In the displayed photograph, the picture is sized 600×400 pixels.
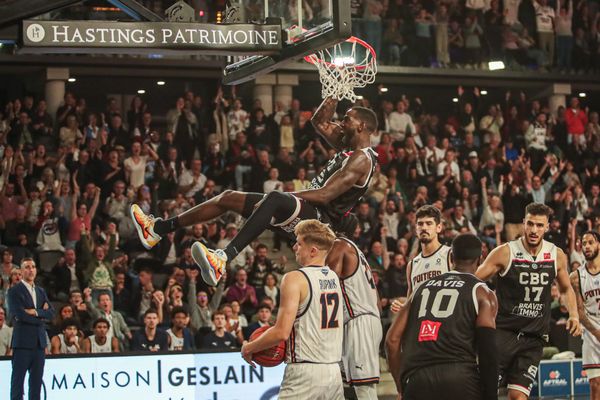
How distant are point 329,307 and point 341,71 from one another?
10.7ft

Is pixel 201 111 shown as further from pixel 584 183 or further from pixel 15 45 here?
pixel 15 45

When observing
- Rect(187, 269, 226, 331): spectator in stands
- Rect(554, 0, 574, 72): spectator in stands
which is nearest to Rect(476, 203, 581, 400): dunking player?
Rect(187, 269, 226, 331): spectator in stands

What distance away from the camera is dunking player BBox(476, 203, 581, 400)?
939cm

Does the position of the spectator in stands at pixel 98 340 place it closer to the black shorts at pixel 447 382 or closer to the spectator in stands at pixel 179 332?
the spectator in stands at pixel 179 332

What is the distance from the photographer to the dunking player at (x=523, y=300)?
30.8 feet

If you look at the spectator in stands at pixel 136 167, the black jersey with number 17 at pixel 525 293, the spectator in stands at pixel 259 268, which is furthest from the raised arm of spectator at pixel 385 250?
the black jersey with number 17 at pixel 525 293

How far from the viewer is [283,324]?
6836 millimetres

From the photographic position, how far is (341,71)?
32.0 ft

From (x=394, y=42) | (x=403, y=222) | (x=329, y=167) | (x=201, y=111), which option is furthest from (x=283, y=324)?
(x=394, y=42)

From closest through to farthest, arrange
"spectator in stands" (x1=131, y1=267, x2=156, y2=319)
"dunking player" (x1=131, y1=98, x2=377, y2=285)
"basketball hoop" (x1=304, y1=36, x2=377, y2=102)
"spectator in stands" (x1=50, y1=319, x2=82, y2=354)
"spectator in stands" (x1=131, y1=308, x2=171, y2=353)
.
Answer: "dunking player" (x1=131, y1=98, x2=377, y2=285) → "basketball hoop" (x1=304, y1=36, x2=377, y2=102) → "spectator in stands" (x1=50, y1=319, x2=82, y2=354) → "spectator in stands" (x1=131, y1=308, x2=171, y2=353) → "spectator in stands" (x1=131, y1=267, x2=156, y2=319)

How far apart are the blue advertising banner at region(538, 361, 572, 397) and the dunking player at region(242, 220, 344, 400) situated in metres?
9.13

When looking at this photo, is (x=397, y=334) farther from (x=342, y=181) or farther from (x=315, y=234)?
(x=342, y=181)

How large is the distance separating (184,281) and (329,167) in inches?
301

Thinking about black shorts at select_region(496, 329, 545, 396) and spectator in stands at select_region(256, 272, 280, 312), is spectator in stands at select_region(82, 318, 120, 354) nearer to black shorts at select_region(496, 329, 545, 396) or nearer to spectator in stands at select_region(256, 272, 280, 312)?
Result: spectator in stands at select_region(256, 272, 280, 312)
